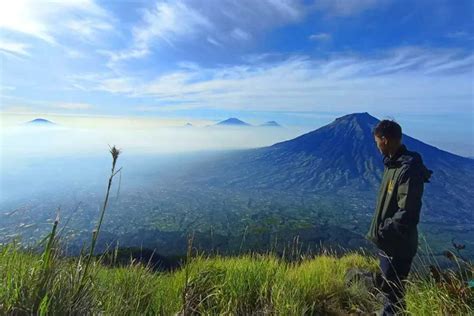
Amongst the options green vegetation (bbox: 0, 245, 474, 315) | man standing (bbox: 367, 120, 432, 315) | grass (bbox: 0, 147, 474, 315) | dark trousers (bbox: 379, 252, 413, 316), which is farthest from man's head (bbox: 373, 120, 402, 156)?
green vegetation (bbox: 0, 245, 474, 315)

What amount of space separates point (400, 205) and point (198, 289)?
2.34m

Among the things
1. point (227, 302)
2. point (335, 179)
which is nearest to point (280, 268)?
point (227, 302)

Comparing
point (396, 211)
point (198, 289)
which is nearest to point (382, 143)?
point (396, 211)

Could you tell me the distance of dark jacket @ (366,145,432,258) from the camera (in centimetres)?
397

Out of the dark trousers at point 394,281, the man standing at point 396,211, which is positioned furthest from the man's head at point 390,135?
the dark trousers at point 394,281

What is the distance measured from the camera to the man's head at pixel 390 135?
14.3 feet

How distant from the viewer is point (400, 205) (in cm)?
403

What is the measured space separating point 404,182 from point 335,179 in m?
190

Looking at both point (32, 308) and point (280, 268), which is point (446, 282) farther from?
point (32, 308)

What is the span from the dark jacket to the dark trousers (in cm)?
10

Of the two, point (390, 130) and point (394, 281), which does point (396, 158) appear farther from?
point (394, 281)

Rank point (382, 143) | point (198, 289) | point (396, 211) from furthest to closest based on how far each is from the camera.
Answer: point (198, 289)
point (382, 143)
point (396, 211)

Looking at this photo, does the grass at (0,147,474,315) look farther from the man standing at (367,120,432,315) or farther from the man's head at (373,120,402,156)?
the man's head at (373,120,402,156)

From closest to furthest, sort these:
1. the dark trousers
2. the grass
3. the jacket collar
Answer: the grass
the dark trousers
the jacket collar
